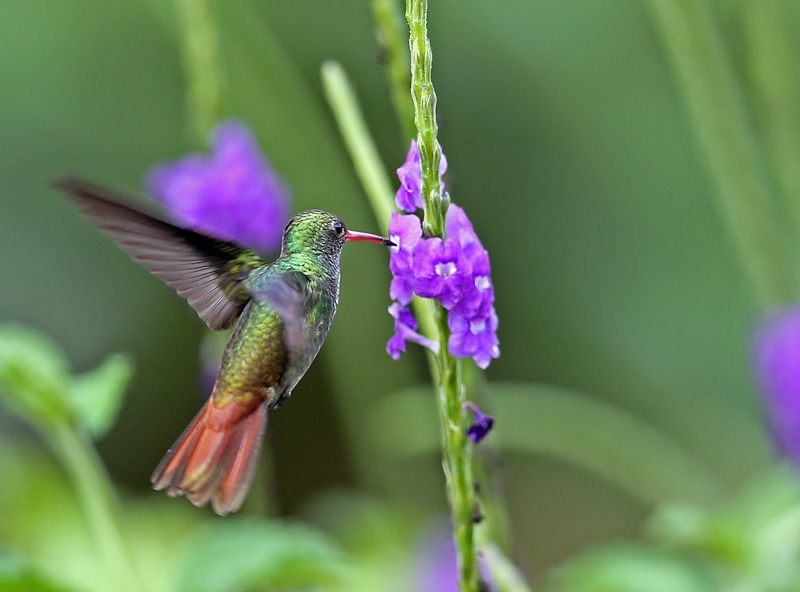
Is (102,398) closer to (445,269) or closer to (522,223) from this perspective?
(445,269)

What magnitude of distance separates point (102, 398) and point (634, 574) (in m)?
1.21

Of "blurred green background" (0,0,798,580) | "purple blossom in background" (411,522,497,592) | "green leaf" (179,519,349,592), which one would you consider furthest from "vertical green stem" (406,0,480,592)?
"blurred green background" (0,0,798,580)

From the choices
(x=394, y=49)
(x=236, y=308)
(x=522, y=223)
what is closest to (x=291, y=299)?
(x=236, y=308)

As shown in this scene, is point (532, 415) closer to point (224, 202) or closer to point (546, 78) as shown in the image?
point (224, 202)

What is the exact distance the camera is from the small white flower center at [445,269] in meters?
1.13

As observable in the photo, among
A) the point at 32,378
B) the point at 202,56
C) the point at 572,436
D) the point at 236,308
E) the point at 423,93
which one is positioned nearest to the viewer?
the point at 423,93

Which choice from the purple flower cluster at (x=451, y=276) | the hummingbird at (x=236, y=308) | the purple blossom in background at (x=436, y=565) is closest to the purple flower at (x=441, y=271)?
the purple flower cluster at (x=451, y=276)

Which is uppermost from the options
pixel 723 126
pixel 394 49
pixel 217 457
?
pixel 723 126

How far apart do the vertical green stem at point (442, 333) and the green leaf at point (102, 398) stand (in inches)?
33.0

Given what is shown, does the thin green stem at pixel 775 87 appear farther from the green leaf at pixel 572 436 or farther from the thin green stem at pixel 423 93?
the thin green stem at pixel 423 93

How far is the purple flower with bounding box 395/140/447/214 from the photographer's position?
3.80ft

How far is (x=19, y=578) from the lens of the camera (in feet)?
4.84

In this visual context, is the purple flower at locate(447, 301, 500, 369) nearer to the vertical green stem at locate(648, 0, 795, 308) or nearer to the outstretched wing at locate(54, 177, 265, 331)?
the outstretched wing at locate(54, 177, 265, 331)

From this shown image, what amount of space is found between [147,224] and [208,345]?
41.3 inches
